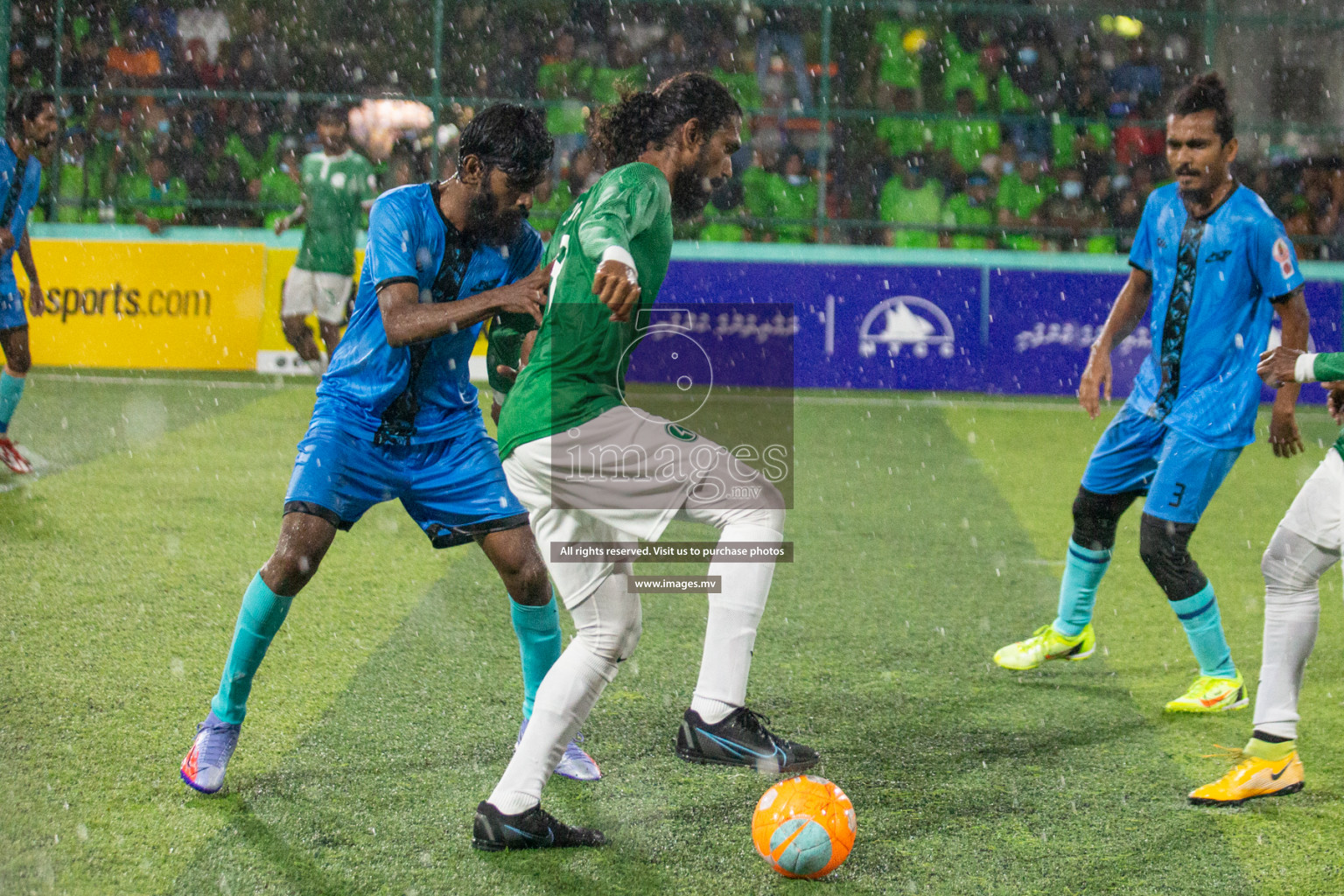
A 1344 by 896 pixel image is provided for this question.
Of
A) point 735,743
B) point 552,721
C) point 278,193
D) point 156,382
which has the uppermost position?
point 278,193

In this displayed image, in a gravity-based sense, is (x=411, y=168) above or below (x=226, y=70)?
below

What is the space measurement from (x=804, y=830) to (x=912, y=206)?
11.8 metres

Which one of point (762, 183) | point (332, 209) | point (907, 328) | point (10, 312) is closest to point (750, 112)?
point (762, 183)

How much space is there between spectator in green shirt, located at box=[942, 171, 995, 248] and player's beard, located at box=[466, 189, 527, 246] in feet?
36.1

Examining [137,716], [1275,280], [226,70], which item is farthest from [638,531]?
[226,70]

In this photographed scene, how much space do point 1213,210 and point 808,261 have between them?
337 inches

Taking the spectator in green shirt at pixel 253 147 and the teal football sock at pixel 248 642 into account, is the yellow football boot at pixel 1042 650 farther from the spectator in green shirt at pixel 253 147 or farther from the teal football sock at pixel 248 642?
the spectator in green shirt at pixel 253 147

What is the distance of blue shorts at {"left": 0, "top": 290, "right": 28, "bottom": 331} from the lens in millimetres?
7762

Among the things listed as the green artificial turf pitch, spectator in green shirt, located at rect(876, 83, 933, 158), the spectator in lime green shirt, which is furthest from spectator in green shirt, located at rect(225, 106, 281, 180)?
the green artificial turf pitch

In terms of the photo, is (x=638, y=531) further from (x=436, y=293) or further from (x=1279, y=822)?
(x=1279, y=822)

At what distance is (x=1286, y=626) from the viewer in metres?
3.86

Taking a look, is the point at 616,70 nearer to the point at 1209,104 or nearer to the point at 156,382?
the point at 156,382

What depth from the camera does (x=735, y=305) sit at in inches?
504

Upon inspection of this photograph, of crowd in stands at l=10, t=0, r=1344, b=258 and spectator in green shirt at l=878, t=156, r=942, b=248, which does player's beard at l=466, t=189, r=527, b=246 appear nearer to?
crowd in stands at l=10, t=0, r=1344, b=258
